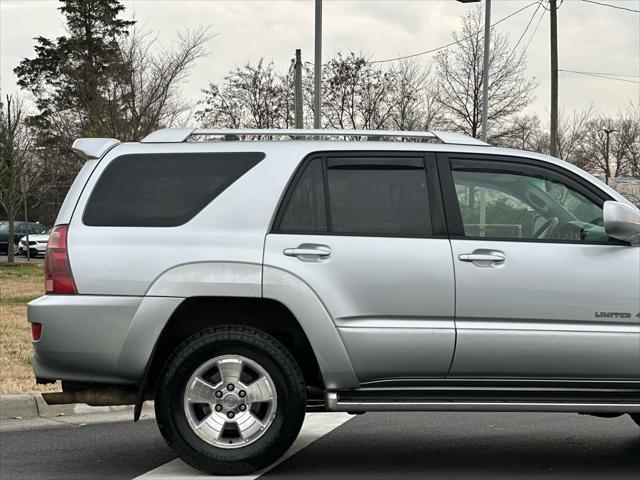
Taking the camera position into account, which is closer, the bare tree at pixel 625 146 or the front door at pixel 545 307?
the front door at pixel 545 307

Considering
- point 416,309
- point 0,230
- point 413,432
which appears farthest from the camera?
point 0,230

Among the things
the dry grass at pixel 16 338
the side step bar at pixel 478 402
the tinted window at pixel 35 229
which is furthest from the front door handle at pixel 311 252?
the tinted window at pixel 35 229

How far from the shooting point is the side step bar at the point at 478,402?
5.52 m

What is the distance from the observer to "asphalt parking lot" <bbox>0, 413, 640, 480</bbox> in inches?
230

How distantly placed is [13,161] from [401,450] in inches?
1058

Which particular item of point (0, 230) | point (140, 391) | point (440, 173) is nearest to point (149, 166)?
point (140, 391)

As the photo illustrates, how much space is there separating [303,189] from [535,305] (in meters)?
1.47

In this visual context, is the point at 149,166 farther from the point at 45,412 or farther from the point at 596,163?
the point at 596,163

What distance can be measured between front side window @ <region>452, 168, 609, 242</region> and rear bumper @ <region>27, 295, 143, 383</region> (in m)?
1.98

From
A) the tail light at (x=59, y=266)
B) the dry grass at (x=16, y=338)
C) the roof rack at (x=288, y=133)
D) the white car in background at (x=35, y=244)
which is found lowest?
the white car in background at (x=35, y=244)

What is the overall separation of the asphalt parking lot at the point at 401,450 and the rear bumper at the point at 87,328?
72 centimetres

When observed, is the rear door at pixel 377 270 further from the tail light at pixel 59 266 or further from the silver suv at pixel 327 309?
the tail light at pixel 59 266

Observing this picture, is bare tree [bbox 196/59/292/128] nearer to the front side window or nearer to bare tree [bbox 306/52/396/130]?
bare tree [bbox 306/52/396/130]

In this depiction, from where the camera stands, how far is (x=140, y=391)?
5.60 m
